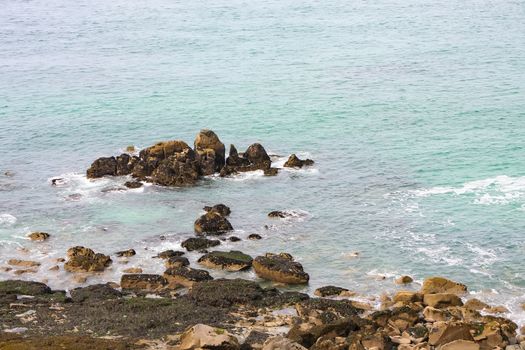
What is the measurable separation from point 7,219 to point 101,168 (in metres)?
12.2

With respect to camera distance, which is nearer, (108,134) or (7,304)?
(7,304)

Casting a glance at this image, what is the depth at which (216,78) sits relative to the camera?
119000mm

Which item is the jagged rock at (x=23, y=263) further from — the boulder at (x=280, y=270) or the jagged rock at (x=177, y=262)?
the boulder at (x=280, y=270)

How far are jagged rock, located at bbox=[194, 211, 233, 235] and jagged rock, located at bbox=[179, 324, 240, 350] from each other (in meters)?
24.0

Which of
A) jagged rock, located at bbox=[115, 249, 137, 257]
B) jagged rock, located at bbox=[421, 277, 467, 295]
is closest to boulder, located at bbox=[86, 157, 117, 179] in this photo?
jagged rock, located at bbox=[115, 249, 137, 257]

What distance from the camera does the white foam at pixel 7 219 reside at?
71.6 m

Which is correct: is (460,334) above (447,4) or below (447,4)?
below

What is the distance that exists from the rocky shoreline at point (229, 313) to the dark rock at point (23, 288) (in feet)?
0.23

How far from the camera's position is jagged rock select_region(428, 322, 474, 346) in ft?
144

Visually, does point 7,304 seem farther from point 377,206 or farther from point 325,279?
point 377,206

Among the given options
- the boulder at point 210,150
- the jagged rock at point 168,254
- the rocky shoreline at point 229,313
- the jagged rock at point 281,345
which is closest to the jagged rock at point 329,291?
the rocky shoreline at point 229,313

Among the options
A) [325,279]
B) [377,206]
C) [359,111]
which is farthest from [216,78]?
[325,279]

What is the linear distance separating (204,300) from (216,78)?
223 feet

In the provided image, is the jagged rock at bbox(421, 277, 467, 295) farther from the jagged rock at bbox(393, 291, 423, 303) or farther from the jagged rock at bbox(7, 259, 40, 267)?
the jagged rock at bbox(7, 259, 40, 267)
